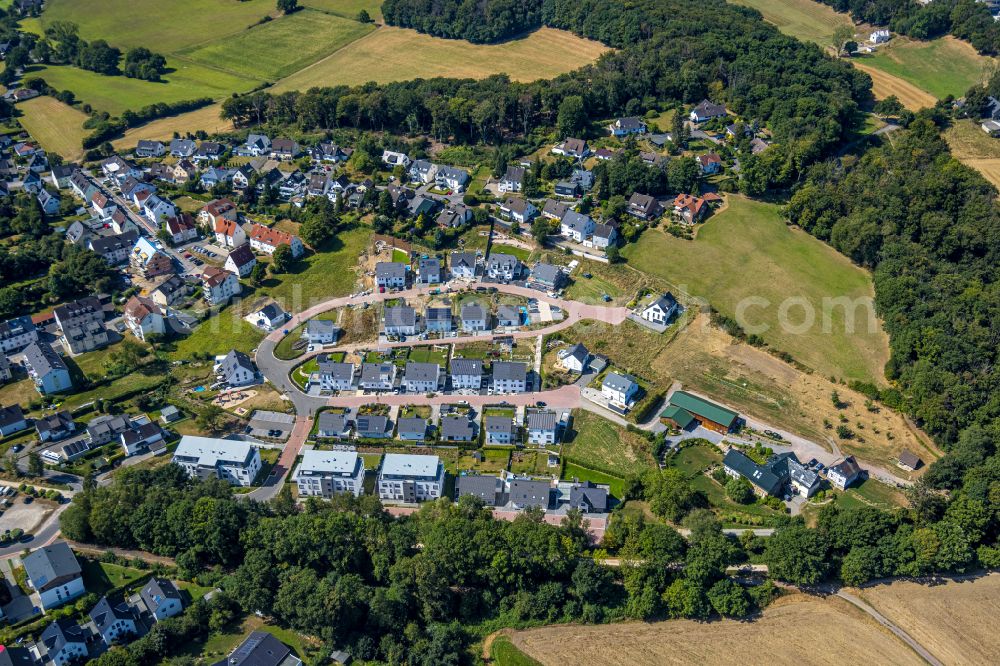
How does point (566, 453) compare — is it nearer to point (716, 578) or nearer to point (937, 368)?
point (716, 578)

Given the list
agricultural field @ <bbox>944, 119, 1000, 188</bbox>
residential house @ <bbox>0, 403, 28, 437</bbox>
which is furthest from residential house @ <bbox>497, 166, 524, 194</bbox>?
residential house @ <bbox>0, 403, 28, 437</bbox>

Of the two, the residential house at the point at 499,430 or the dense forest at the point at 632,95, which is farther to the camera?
the dense forest at the point at 632,95

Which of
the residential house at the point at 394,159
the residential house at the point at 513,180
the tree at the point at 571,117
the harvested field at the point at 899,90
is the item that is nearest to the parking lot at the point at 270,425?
the residential house at the point at 513,180

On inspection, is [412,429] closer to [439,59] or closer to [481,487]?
[481,487]

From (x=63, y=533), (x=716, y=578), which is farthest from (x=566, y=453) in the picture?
(x=63, y=533)

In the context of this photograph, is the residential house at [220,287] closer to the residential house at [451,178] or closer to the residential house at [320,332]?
the residential house at [320,332]

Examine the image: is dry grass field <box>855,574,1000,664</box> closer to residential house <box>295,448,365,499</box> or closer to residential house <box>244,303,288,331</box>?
residential house <box>295,448,365,499</box>

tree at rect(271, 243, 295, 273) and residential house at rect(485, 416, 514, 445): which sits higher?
tree at rect(271, 243, 295, 273)
